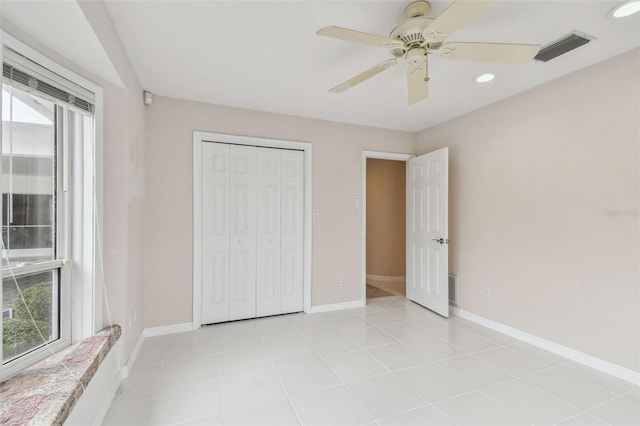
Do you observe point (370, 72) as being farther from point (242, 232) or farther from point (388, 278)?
point (388, 278)

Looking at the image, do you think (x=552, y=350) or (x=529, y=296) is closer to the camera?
(x=552, y=350)

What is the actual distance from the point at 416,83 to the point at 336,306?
9.12 feet

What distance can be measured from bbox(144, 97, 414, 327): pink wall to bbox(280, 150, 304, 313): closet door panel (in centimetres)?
18

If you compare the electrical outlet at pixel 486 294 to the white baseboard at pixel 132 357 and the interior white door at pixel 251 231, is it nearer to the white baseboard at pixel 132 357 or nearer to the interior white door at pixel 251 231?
the interior white door at pixel 251 231

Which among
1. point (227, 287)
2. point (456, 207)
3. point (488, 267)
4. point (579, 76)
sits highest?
point (579, 76)

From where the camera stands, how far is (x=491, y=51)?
164 centimetres

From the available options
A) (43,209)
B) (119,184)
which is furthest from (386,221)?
(43,209)

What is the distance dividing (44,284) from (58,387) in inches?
25.0

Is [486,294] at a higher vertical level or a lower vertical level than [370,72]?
lower

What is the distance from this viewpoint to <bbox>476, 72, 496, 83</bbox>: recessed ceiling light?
2451 millimetres

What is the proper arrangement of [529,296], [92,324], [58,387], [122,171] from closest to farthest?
1. [58,387]
2. [92,324]
3. [122,171]
4. [529,296]

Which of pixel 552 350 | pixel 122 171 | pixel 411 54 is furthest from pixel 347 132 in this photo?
pixel 552 350

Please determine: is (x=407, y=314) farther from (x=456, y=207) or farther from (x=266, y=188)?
(x=266, y=188)

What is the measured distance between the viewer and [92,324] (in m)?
1.86
